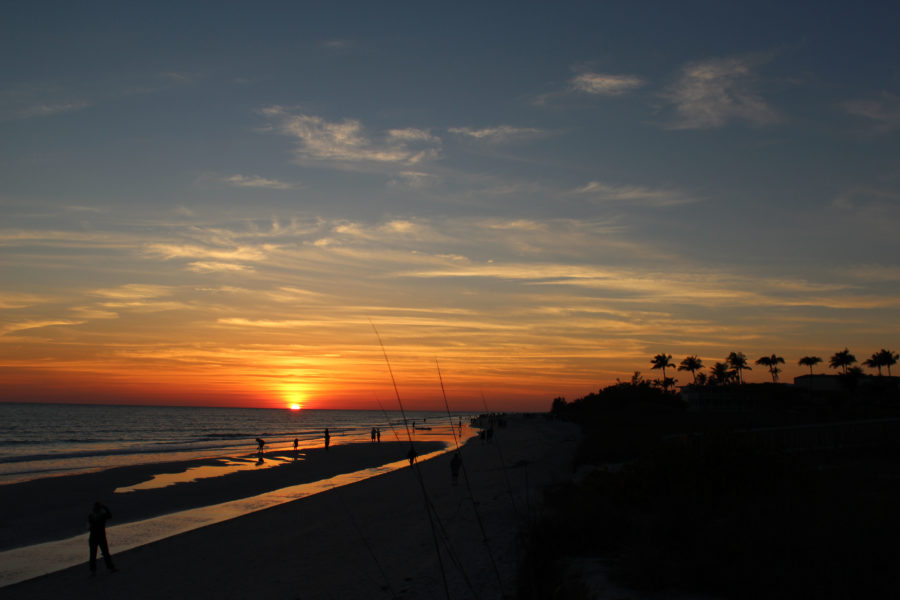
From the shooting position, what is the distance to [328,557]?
1369 centimetres

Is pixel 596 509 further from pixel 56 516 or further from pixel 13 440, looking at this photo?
pixel 13 440

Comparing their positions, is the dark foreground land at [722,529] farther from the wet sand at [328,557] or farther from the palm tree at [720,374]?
the palm tree at [720,374]

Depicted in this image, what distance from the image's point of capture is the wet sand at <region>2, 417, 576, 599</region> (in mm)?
10805

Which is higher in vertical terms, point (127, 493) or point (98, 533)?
point (98, 533)

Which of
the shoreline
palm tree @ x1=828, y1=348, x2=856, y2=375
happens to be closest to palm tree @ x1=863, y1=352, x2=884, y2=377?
palm tree @ x1=828, y1=348, x2=856, y2=375

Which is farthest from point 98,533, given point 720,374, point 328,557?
point 720,374

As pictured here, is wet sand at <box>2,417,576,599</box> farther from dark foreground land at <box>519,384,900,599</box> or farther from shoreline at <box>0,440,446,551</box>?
shoreline at <box>0,440,446,551</box>

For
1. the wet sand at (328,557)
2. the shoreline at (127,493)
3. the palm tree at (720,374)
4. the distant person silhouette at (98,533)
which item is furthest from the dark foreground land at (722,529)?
the palm tree at (720,374)

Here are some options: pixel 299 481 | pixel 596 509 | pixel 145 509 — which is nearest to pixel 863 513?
pixel 596 509

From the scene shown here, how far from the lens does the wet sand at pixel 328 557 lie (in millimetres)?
10805

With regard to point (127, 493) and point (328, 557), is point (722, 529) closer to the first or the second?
point (328, 557)

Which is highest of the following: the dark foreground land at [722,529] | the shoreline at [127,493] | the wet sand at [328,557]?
the dark foreground land at [722,529]

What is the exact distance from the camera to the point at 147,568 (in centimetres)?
1420

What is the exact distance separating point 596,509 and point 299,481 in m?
25.7
